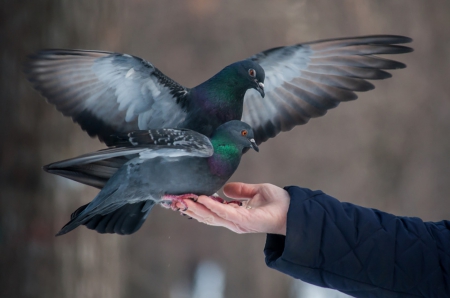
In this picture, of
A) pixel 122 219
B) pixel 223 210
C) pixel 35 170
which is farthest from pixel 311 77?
pixel 35 170

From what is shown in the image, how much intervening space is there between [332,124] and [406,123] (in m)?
0.41

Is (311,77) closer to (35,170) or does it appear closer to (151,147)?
(151,147)

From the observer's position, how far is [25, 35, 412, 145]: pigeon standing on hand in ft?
3.86

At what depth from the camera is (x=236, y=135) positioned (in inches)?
41.9

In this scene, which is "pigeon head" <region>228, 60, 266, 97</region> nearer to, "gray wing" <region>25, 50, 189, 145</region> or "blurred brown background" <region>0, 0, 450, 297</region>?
"gray wing" <region>25, 50, 189, 145</region>

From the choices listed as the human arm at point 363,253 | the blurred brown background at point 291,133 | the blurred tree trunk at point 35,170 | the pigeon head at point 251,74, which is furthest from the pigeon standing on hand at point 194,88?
the blurred brown background at point 291,133

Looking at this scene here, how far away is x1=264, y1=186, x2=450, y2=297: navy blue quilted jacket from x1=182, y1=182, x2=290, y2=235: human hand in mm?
71

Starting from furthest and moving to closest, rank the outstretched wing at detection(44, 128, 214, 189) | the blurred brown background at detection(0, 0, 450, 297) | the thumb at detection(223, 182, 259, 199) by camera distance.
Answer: the blurred brown background at detection(0, 0, 450, 297), the thumb at detection(223, 182, 259, 199), the outstretched wing at detection(44, 128, 214, 189)

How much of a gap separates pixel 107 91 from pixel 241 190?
17.2 inches

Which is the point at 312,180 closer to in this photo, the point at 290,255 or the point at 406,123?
Answer: the point at 406,123

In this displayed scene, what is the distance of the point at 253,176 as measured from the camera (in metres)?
2.51

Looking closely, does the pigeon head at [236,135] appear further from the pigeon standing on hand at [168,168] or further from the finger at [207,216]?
the finger at [207,216]

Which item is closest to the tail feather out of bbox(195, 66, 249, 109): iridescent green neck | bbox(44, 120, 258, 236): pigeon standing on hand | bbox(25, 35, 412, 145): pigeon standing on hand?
bbox(44, 120, 258, 236): pigeon standing on hand

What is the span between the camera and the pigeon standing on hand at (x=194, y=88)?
3.86 ft
